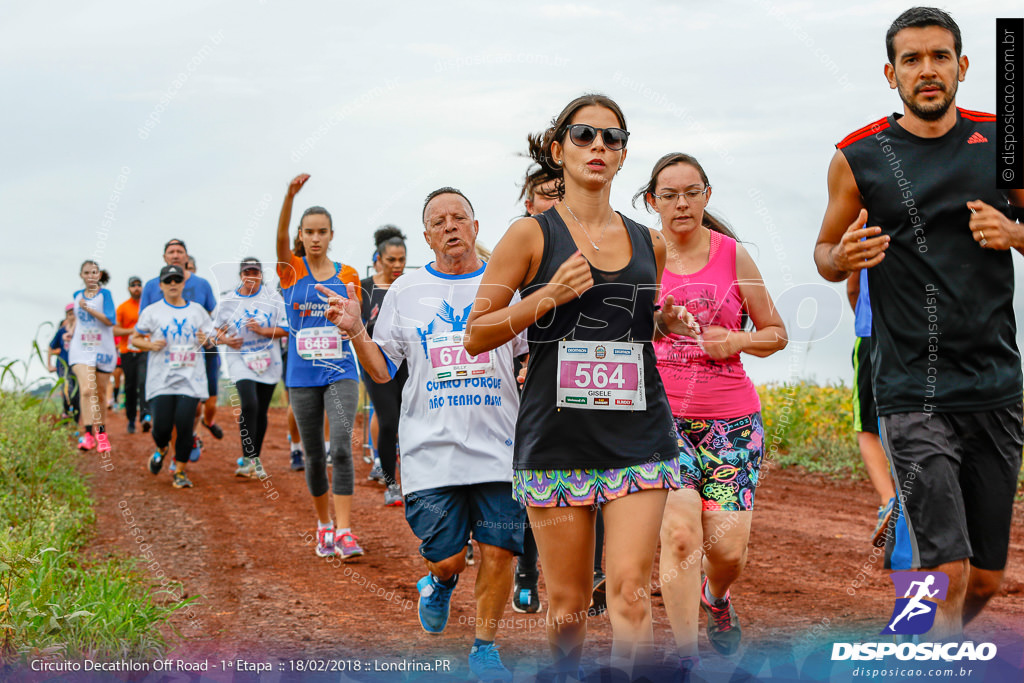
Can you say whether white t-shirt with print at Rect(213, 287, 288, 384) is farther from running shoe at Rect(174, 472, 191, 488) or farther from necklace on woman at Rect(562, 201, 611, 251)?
necklace on woman at Rect(562, 201, 611, 251)

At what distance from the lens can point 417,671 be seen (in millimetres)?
4371

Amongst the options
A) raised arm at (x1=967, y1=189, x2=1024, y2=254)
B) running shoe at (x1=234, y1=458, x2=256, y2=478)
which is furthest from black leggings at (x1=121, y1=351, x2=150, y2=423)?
raised arm at (x1=967, y1=189, x2=1024, y2=254)

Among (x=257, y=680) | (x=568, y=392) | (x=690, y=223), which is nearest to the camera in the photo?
(x=568, y=392)

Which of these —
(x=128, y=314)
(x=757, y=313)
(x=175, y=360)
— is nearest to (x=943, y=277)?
(x=757, y=313)

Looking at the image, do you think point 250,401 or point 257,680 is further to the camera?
point 250,401

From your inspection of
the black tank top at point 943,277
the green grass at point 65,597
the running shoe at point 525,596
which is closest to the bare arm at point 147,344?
the green grass at point 65,597

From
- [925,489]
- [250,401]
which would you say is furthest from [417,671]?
[250,401]

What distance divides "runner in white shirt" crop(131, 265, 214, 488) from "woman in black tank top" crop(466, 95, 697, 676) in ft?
22.6

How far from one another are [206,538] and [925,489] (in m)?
5.75

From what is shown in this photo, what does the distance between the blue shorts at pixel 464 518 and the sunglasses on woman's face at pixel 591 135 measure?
5.29ft

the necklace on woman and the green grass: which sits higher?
the necklace on woman

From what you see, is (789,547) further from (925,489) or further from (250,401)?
(250,401)

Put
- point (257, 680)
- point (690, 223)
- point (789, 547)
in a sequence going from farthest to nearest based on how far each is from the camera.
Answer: point (789, 547)
point (690, 223)
point (257, 680)

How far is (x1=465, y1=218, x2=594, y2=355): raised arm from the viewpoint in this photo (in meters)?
3.26
